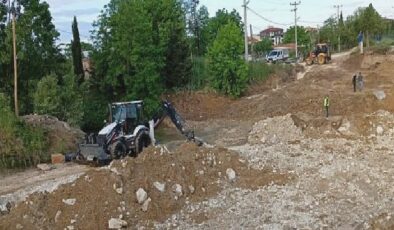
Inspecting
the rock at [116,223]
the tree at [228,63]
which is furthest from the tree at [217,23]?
the rock at [116,223]

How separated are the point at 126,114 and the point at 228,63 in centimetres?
1268

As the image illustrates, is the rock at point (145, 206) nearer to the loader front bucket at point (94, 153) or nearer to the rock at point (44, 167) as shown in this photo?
the loader front bucket at point (94, 153)

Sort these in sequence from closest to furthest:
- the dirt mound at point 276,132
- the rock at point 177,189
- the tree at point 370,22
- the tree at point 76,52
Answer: the rock at point 177,189, the dirt mound at point 276,132, the tree at point 76,52, the tree at point 370,22

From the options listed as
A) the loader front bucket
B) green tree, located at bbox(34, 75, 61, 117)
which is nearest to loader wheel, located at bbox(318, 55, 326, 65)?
green tree, located at bbox(34, 75, 61, 117)

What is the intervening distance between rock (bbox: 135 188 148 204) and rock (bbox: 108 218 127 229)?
78cm

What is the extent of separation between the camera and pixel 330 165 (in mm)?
14133

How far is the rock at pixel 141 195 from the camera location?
1097 cm

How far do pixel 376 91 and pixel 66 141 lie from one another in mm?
14791

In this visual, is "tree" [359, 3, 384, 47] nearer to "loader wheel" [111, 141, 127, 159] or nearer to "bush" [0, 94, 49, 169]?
"loader wheel" [111, 141, 127, 159]

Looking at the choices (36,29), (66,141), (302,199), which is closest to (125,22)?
(36,29)

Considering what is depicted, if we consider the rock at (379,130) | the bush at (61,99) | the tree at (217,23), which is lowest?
the rock at (379,130)

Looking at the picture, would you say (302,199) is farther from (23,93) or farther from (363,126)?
(23,93)

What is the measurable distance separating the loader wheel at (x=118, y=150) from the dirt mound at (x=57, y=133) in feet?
9.60

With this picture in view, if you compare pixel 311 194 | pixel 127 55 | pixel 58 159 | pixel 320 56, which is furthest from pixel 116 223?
pixel 320 56
